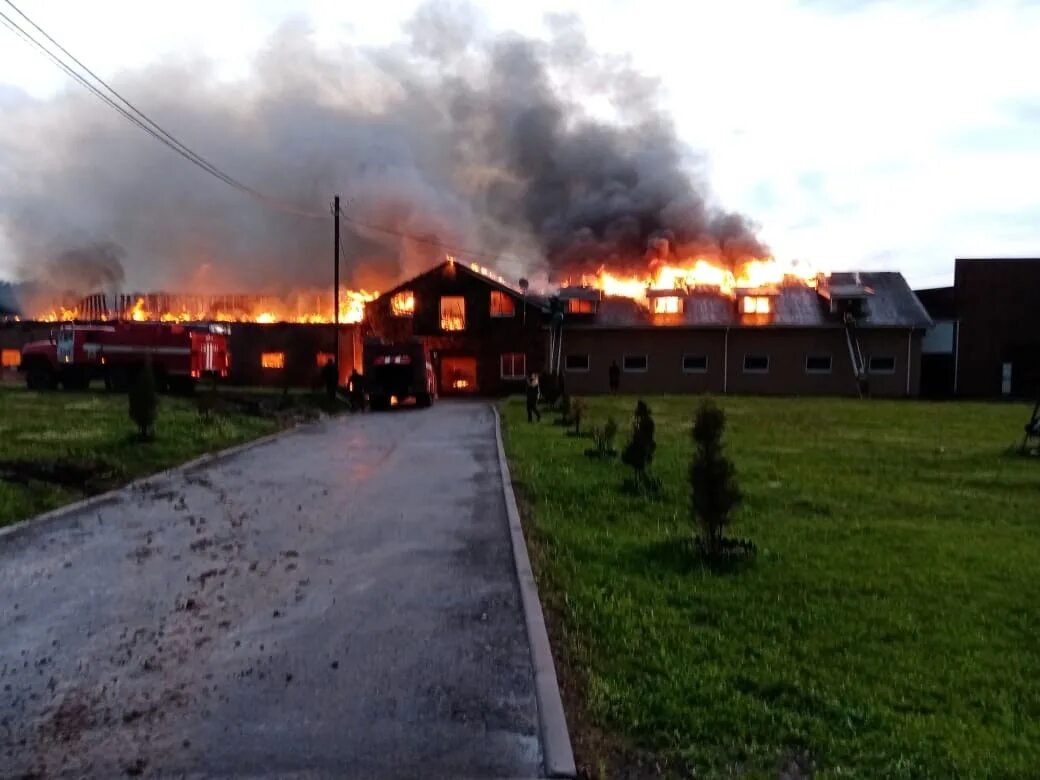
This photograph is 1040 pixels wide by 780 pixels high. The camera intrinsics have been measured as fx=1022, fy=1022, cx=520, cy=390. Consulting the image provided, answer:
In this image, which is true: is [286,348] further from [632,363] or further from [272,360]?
[632,363]

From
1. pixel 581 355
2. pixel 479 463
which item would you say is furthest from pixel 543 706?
pixel 581 355

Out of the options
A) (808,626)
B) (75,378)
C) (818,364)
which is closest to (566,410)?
(75,378)

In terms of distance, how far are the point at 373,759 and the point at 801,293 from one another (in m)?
46.2

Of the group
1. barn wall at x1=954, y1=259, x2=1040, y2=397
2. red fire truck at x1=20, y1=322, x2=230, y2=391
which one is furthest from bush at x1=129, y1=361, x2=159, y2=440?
barn wall at x1=954, y1=259, x2=1040, y2=397

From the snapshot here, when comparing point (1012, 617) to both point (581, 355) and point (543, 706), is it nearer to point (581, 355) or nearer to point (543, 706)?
point (543, 706)

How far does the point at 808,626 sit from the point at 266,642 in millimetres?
3314

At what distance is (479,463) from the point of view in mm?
16422

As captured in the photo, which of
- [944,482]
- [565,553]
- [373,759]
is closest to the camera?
[373,759]

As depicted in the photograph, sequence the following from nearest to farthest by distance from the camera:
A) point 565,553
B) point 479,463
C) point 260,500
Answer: point 565,553 < point 260,500 < point 479,463

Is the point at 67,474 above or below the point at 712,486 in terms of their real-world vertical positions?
below

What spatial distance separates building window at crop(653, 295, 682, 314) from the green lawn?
25.3m

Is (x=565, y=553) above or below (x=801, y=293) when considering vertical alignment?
below

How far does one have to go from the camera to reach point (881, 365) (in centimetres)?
4503

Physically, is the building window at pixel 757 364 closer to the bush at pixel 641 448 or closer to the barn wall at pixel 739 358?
the barn wall at pixel 739 358
